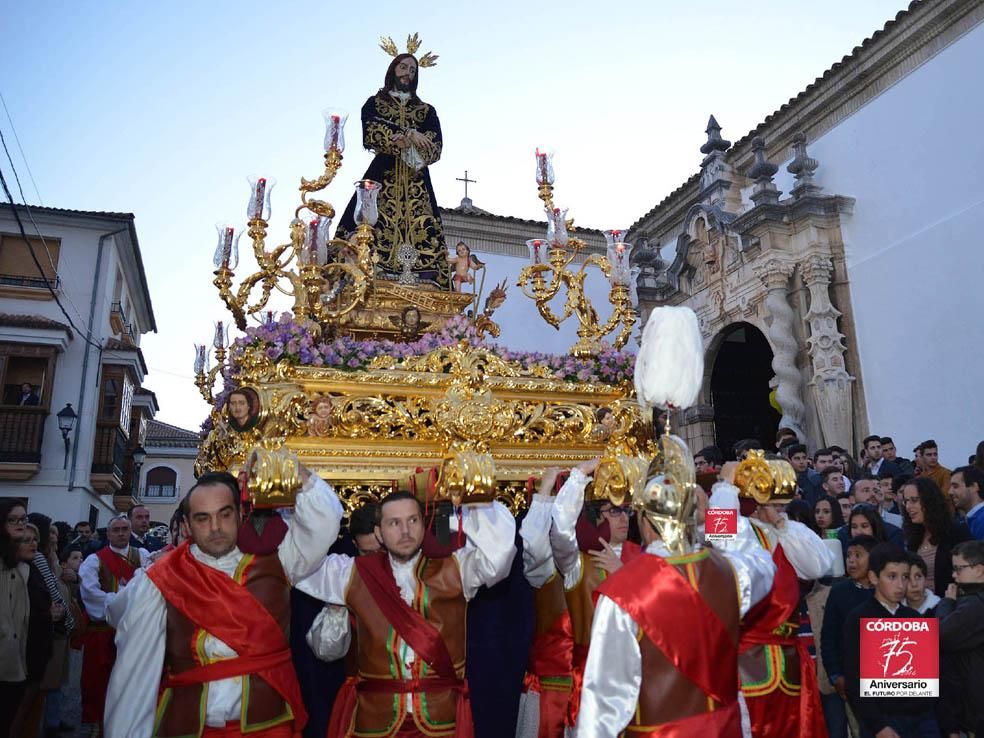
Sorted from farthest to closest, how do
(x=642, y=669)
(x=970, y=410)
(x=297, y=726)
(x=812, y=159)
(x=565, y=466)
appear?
(x=812, y=159), (x=970, y=410), (x=565, y=466), (x=297, y=726), (x=642, y=669)

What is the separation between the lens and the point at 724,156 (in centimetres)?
1191

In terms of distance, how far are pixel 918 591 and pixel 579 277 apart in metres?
2.94

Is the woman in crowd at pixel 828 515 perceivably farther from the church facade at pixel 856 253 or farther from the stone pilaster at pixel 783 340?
the stone pilaster at pixel 783 340

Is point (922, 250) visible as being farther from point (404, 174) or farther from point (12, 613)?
point (12, 613)

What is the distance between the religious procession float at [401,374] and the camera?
3.93 metres

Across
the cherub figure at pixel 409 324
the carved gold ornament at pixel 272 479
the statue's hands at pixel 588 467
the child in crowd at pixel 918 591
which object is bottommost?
the child in crowd at pixel 918 591

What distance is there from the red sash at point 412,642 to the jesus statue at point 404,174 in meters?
3.17

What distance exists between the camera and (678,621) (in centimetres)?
202

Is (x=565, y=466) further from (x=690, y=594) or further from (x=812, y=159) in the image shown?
(x=812, y=159)

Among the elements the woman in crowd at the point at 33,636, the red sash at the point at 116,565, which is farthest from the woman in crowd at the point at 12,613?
the red sash at the point at 116,565

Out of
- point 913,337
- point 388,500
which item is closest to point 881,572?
point 388,500

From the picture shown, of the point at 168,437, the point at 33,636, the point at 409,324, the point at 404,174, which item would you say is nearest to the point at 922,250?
the point at 404,174

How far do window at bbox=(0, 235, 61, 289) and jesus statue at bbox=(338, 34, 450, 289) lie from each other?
13115mm

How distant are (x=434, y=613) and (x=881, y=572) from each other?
6.84ft
